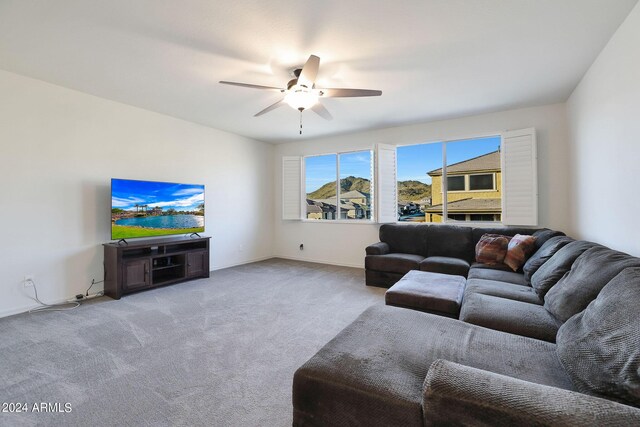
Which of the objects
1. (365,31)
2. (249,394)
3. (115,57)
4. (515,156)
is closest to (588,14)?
(365,31)

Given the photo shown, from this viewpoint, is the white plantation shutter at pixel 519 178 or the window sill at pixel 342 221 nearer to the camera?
the white plantation shutter at pixel 519 178

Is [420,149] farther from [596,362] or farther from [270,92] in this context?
[596,362]

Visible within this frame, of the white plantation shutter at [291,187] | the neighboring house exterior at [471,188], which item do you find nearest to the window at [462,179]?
the neighboring house exterior at [471,188]

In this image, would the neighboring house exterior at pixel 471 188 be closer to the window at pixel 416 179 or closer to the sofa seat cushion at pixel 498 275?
the window at pixel 416 179

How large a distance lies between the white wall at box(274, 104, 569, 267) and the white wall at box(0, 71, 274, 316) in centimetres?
225

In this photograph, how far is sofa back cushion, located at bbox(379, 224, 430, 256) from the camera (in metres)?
4.37

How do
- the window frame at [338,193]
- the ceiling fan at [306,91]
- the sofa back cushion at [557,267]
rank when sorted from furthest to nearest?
the window frame at [338,193], the ceiling fan at [306,91], the sofa back cushion at [557,267]

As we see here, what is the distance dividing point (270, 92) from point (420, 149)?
2.85 m

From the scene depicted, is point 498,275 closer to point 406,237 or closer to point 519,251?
point 519,251

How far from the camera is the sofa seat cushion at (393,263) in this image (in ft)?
12.6

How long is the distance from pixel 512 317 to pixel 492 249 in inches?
76.5

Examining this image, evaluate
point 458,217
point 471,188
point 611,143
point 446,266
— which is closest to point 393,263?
point 446,266

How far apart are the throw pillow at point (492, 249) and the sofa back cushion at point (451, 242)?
1.06 ft

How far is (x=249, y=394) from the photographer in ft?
5.71
